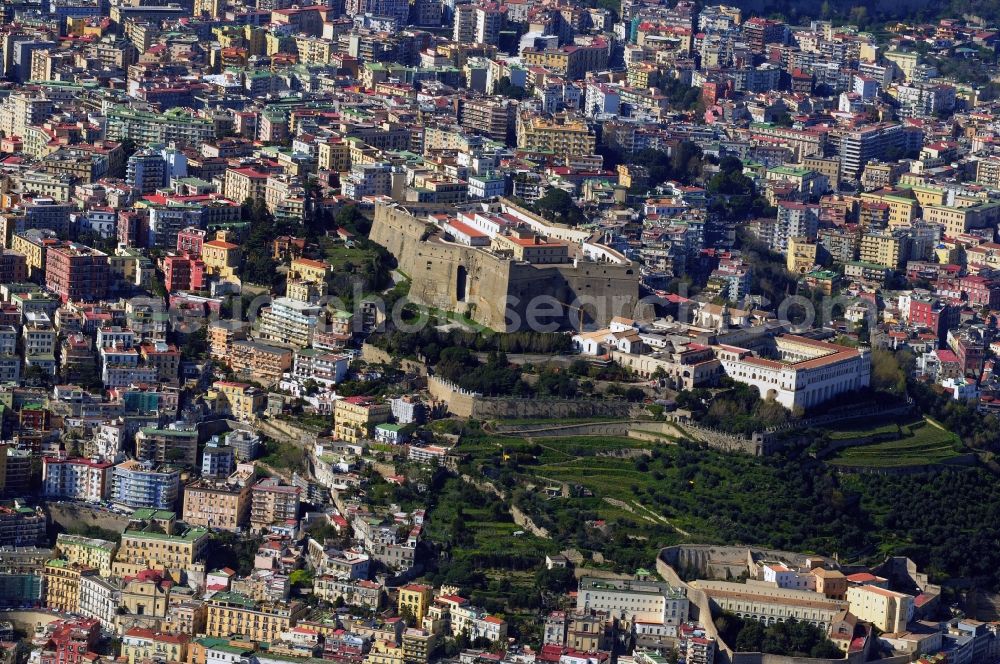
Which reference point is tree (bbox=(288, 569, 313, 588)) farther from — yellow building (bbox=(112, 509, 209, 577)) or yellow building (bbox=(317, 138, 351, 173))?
yellow building (bbox=(317, 138, 351, 173))

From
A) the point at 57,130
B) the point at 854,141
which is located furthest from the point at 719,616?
the point at 854,141

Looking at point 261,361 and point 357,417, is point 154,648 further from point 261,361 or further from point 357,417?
point 261,361

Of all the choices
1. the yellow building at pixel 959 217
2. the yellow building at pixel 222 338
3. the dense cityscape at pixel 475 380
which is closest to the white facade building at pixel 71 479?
the dense cityscape at pixel 475 380

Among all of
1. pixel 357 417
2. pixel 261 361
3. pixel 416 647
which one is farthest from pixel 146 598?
pixel 261 361

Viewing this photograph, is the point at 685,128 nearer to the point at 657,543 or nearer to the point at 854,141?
the point at 854,141

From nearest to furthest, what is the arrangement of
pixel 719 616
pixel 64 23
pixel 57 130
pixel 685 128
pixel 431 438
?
1. pixel 719 616
2. pixel 431 438
3. pixel 57 130
4. pixel 685 128
5. pixel 64 23
